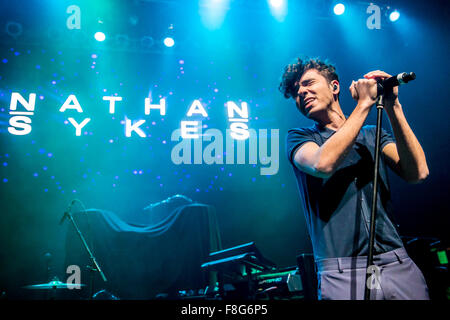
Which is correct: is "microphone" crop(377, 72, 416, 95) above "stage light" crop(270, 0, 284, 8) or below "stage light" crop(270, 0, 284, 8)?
below

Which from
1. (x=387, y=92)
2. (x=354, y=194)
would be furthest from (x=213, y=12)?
(x=354, y=194)

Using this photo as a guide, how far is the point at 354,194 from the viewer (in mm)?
1551

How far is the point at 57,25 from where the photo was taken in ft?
21.6

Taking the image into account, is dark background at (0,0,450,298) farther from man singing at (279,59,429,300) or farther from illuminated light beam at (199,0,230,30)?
man singing at (279,59,429,300)

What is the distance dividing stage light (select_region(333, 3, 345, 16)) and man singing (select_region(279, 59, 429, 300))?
5423 millimetres

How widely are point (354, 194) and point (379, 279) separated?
37cm

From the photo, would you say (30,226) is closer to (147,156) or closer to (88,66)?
(147,156)

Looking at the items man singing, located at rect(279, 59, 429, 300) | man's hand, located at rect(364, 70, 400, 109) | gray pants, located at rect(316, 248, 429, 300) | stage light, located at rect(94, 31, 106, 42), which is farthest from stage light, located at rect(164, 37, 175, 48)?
gray pants, located at rect(316, 248, 429, 300)

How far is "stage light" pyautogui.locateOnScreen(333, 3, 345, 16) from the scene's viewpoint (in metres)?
6.38

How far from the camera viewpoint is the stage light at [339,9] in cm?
638

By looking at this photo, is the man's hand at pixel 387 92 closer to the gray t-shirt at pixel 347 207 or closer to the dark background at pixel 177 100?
the gray t-shirt at pixel 347 207
